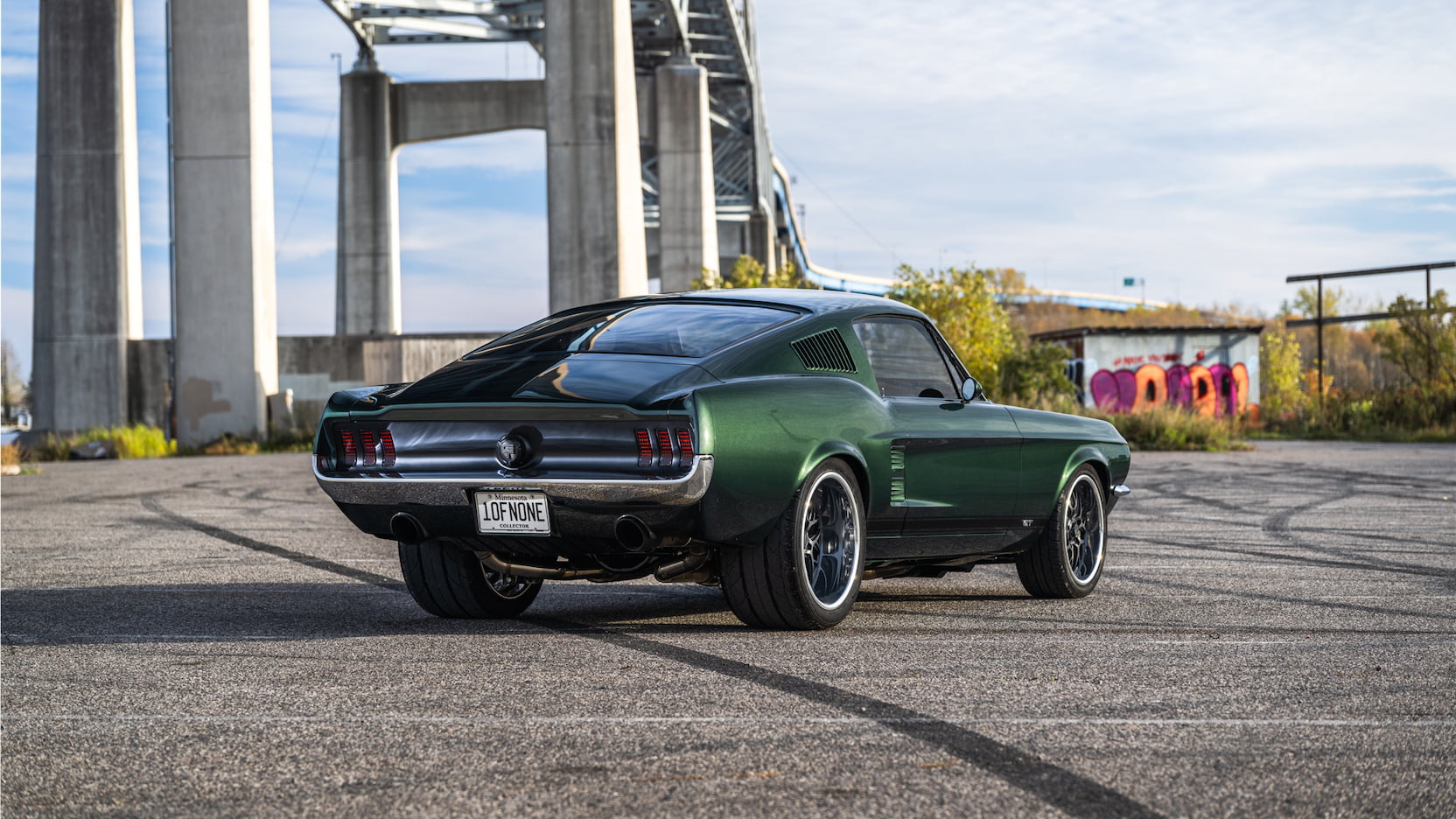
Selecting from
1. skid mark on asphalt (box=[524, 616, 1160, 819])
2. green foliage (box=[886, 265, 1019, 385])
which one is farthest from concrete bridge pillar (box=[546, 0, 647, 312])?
skid mark on asphalt (box=[524, 616, 1160, 819])

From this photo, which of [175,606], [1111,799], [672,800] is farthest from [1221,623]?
[175,606]

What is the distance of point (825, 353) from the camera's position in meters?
6.29

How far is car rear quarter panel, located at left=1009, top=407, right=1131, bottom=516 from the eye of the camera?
23.7ft

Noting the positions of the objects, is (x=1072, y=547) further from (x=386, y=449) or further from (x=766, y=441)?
(x=386, y=449)

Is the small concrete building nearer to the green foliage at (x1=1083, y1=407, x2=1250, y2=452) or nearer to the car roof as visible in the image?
the green foliage at (x1=1083, y1=407, x2=1250, y2=452)

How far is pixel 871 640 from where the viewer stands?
19.0ft

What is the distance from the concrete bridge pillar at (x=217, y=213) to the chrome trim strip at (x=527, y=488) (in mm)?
21281

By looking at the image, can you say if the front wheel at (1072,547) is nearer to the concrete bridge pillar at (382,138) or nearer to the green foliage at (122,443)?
the green foliage at (122,443)

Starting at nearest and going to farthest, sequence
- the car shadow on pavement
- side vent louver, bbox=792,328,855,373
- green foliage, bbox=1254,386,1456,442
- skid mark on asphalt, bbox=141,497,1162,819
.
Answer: skid mark on asphalt, bbox=141,497,1162,819, the car shadow on pavement, side vent louver, bbox=792,328,855,373, green foliage, bbox=1254,386,1456,442

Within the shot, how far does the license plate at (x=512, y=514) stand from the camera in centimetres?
548

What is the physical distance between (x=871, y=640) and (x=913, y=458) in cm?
100

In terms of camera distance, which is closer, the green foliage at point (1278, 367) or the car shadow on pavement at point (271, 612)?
the car shadow on pavement at point (271, 612)

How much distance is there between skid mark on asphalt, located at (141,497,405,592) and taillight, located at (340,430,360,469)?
201cm

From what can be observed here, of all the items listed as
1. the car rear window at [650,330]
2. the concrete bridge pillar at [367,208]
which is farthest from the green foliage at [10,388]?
the car rear window at [650,330]
